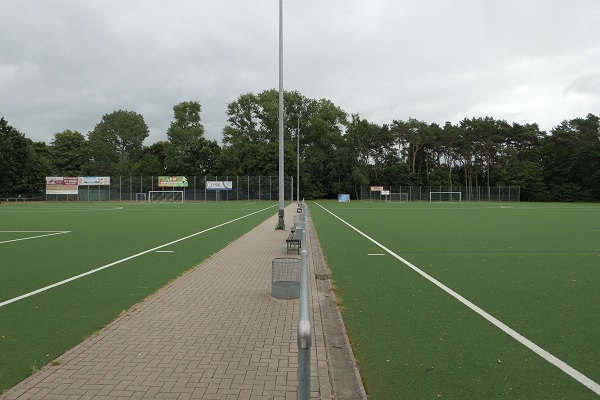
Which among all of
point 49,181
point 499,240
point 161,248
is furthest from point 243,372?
point 49,181

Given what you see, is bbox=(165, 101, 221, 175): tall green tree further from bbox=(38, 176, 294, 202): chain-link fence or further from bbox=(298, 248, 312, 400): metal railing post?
bbox=(298, 248, 312, 400): metal railing post

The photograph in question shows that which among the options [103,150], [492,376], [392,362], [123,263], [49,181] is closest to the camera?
[492,376]

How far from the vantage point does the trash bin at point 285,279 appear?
256 inches

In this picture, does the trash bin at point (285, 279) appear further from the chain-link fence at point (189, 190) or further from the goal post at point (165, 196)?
the goal post at point (165, 196)

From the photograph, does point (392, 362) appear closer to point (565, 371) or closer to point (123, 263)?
point (565, 371)

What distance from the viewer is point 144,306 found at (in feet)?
19.7

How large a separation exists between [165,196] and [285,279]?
59.6 m

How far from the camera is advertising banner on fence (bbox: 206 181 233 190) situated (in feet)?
205

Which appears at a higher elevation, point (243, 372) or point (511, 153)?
point (511, 153)

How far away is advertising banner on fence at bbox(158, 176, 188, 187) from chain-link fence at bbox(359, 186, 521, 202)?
3047cm

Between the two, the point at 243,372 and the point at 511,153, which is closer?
the point at 243,372

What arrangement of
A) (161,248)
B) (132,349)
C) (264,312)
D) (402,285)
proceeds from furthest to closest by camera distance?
(161,248), (402,285), (264,312), (132,349)

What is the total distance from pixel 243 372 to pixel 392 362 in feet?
4.91

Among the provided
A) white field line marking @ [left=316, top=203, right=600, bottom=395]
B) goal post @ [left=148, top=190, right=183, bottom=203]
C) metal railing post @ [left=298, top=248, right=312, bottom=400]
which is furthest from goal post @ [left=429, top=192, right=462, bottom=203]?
metal railing post @ [left=298, top=248, right=312, bottom=400]
